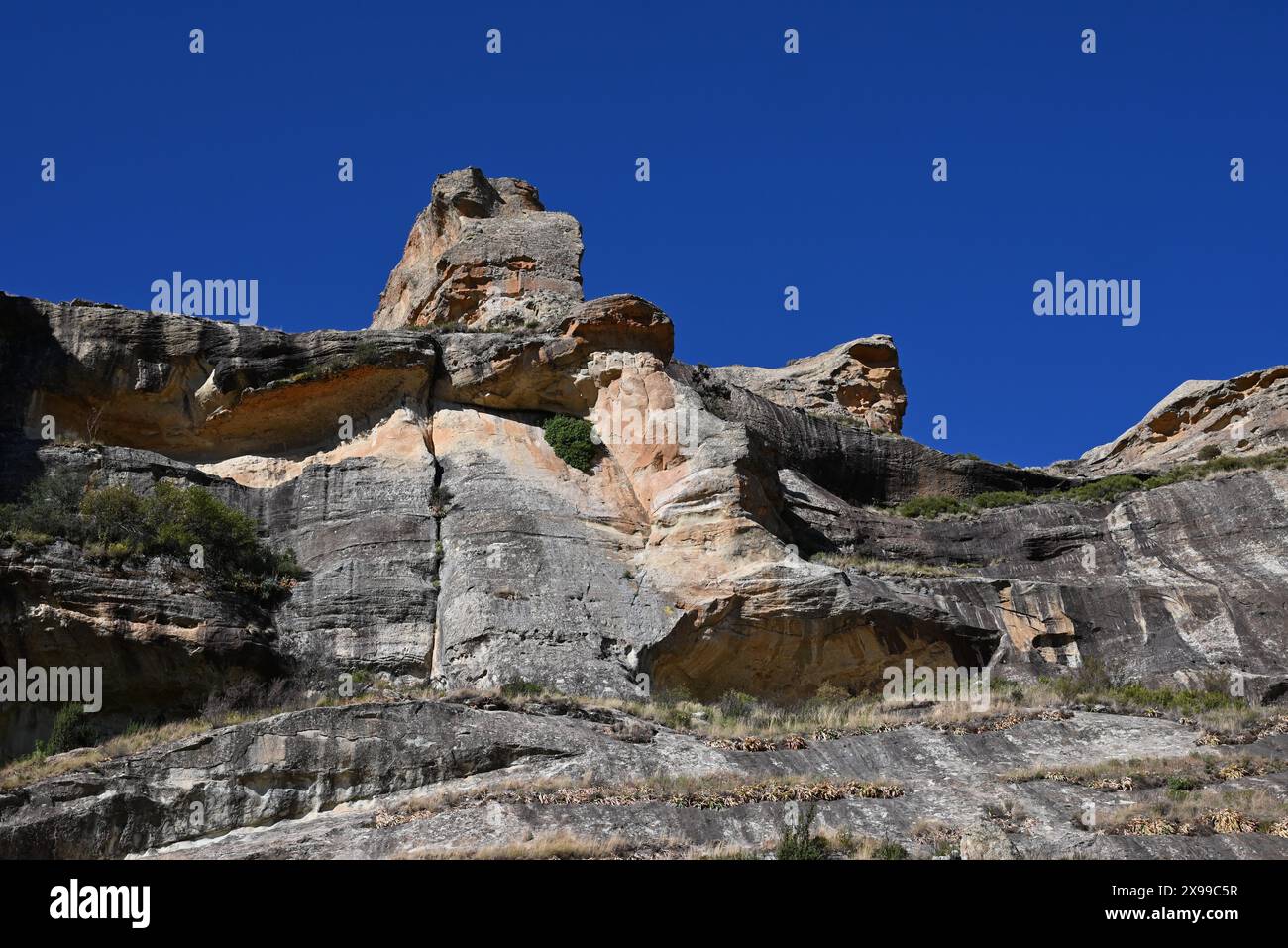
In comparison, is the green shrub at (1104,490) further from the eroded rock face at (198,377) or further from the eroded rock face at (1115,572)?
the eroded rock face at (198,377)

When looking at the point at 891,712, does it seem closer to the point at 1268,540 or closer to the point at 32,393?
the point at 1268,540

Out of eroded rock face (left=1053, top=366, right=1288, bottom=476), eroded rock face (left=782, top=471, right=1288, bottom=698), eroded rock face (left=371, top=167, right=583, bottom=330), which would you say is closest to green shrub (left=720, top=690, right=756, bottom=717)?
eroded rock face (left=782, top=471, right=1288, bottom=698)

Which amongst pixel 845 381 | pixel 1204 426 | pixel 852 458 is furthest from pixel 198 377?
pixel 1204 426

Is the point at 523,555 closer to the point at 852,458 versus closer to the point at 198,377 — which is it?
the point at 198,377

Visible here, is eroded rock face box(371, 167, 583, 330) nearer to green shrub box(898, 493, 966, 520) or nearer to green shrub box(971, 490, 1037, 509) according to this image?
green shrub box(898, 493, 966, 520)

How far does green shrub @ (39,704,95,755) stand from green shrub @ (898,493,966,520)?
22273 millimetres

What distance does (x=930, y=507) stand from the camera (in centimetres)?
3850

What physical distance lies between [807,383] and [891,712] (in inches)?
1004

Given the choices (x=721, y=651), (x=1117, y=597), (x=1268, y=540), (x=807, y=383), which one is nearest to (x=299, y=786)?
(x=721, y=651)

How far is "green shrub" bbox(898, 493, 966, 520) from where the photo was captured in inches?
1508

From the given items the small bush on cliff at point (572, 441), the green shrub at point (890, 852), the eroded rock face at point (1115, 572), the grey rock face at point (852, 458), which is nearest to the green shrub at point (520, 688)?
the small bush on cliff at point (572, 441)

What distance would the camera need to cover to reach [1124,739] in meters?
23.8

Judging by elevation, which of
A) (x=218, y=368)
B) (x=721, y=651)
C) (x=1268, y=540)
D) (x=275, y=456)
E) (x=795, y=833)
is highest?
(x=218, y=368)

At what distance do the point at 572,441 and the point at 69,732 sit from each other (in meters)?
13.3
